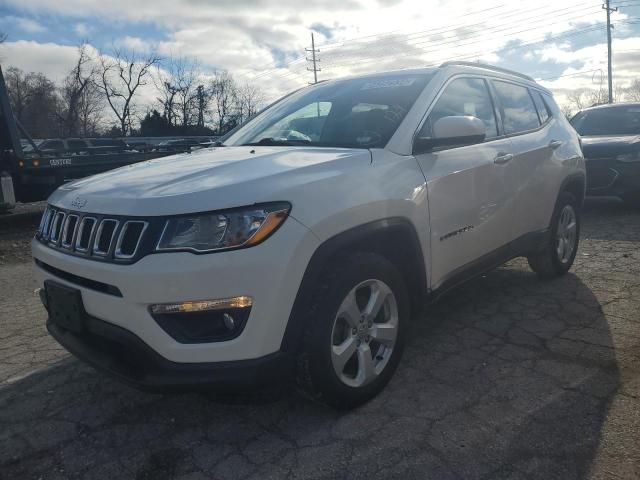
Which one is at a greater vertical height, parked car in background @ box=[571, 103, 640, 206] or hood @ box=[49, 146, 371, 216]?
hood @ box=[49, 146, 371, 216]

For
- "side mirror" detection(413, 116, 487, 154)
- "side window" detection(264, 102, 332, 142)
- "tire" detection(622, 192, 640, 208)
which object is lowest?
"tire" detection(622, 192, 640, 208)

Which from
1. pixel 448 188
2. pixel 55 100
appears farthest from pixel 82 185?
pixel 55 100

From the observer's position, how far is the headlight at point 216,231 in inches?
83.4

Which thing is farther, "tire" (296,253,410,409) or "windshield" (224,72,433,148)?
"windshield" (224,72,433,148)

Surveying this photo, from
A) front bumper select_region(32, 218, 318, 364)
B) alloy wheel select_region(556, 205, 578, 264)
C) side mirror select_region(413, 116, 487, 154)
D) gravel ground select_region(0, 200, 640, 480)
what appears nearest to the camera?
front bumper select_region(32, 218, 318, 364)

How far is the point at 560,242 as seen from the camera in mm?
4715

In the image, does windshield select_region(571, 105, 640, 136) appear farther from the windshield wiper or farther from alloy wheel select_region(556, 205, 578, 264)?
the windshield wiper

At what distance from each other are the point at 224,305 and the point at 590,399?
1934mm

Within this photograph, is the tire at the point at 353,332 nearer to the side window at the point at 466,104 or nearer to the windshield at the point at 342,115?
the windshield at the point at 342,115

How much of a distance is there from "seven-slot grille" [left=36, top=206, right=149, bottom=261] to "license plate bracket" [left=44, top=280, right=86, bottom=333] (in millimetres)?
184

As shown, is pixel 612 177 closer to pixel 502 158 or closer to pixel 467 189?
pixel 502 158

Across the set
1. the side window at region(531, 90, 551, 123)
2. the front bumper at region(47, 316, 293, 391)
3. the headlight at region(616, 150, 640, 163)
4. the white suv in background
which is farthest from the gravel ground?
the headlight at region(616, 150, 640, 163)

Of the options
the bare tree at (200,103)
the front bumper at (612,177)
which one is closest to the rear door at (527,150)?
the front bumper at (612,177)

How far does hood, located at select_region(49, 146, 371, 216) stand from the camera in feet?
7.13
